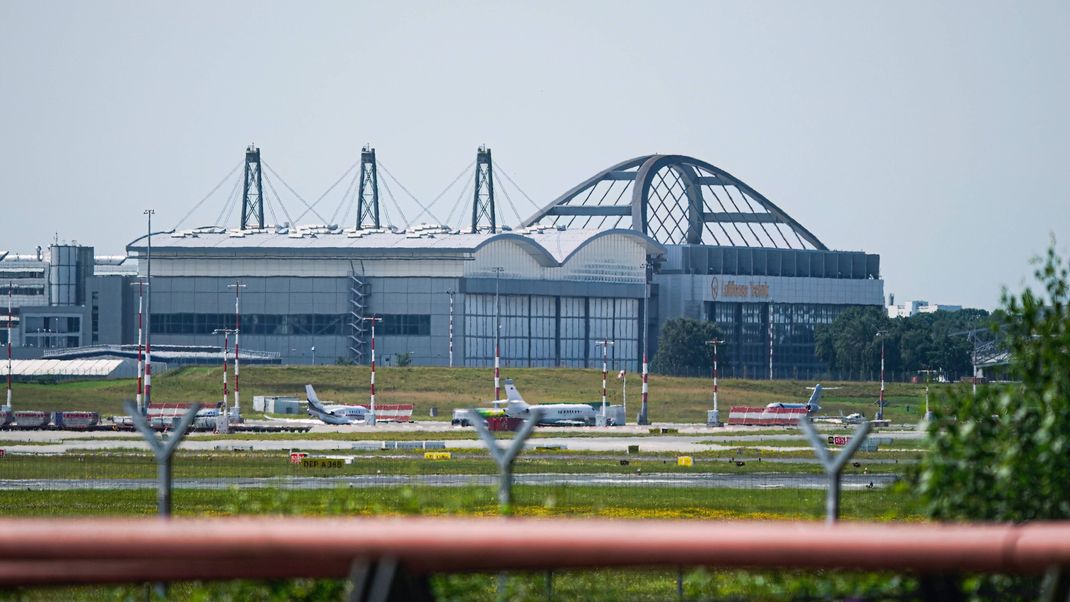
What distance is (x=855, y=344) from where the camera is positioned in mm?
195250

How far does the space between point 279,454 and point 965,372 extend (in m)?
134

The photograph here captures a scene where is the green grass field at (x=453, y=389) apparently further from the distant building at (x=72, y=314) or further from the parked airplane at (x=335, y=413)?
the distant building at (x=72, y=314)

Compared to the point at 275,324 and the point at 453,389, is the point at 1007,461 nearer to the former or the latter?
the point at 453,389

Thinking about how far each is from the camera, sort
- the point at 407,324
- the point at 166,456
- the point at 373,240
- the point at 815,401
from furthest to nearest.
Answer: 1. the point at 373,240
2. the point at 407,324
3. the point at 815,401
4. the point at 166,456

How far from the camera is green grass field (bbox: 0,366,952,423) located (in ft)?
462

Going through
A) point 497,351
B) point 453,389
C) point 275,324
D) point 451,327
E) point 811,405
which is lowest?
point 811,405

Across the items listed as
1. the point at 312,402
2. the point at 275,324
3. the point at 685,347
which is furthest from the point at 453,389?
the point at 685,347

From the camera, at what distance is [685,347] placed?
186m

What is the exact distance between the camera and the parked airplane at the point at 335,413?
12072 centimetres

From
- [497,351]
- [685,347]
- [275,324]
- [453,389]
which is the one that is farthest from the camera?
[685,347]

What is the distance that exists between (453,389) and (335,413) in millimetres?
29415

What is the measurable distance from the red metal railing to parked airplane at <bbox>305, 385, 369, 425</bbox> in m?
114

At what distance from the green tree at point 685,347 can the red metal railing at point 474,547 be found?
587 ft

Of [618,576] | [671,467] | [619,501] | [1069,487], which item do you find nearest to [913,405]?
[671,467]
